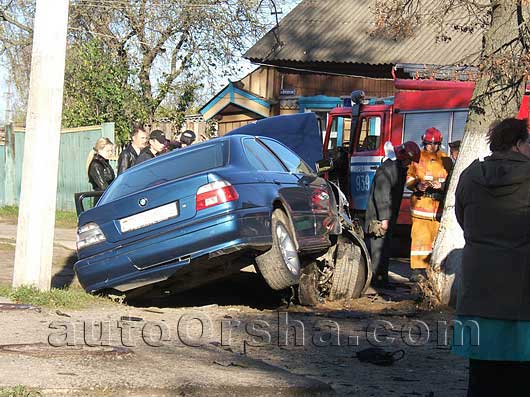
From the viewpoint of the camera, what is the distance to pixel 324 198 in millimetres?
10641

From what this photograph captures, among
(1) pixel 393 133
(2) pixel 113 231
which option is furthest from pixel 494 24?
(1) pixel 393 133

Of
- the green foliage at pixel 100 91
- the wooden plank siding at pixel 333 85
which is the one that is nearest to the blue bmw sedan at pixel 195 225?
the green foliage at pixel 100 91

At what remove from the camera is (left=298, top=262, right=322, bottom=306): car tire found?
989 cm

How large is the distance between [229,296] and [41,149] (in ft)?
9.28

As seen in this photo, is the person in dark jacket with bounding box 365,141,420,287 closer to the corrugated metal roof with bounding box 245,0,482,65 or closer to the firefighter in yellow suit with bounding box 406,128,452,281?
the firefighter in yellow suit with bounding box 406,128,452,281

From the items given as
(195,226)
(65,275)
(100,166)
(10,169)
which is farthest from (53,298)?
(10,169)

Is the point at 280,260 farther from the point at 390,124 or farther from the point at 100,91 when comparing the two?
the point at 100,91

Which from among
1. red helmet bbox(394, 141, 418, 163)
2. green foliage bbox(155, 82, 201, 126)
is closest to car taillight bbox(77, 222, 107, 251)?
red helmet bbox(394, 141, 418, 163)

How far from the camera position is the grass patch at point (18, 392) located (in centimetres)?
548

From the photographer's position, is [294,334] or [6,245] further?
[6,245]

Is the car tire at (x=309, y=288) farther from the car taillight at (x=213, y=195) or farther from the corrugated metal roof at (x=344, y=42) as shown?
the corrugated metal roof at (x=344, y=42)

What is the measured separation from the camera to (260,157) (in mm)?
9922

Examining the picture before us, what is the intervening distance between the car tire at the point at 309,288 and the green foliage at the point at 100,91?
587 inches

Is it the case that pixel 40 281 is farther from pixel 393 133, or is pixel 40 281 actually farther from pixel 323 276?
pixel 393 133
